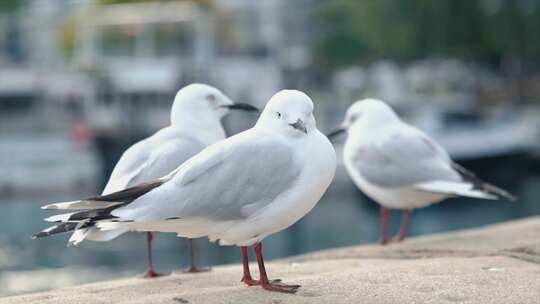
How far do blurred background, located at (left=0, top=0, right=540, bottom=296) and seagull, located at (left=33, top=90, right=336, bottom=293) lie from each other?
32.0ft

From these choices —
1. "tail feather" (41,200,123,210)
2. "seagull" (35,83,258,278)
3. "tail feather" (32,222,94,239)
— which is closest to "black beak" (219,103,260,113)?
"seagull" (35,83,258,278)

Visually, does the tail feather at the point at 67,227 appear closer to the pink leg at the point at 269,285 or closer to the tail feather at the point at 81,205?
the tail feather at the point at 81,205

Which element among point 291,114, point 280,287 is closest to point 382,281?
point 280,287

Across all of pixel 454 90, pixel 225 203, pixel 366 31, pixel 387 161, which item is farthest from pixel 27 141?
pixel 225 203

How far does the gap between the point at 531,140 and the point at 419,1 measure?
241 inches

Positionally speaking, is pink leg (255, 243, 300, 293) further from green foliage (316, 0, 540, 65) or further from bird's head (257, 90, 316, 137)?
green foliage (316, 0, 540, 65)

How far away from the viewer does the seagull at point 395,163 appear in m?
5.98

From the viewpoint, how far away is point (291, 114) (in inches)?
146

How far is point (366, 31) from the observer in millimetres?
29766

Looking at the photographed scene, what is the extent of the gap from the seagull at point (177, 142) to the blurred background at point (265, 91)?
337 inches

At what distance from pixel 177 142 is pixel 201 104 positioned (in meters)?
0.32

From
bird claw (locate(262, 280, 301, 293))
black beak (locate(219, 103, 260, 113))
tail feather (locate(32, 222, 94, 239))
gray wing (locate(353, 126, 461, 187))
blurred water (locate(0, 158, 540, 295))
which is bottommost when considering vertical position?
blurred water (locate(0, 158, 540, 295))

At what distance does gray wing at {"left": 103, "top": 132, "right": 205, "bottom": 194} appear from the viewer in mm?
4496

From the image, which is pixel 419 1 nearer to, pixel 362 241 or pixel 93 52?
pixel 93 52
